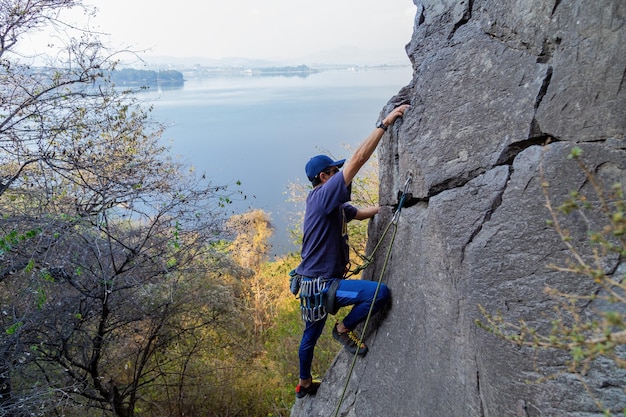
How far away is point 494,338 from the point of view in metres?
2.73

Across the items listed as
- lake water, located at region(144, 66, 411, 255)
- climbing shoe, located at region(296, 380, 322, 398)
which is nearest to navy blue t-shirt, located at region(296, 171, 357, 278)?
climbing shoe, located at region(296, 380, 322, 398)

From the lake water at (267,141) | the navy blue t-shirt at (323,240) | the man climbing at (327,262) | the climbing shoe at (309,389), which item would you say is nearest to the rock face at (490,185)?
the man climbing at (327,262)

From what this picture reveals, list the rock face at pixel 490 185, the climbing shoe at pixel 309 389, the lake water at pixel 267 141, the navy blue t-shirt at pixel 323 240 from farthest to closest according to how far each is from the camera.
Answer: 1. the lake water at pixel 267 141
2. the climbing shoe at pixel 309 389
3. the navy blue t-shirt at pixel 323 240
4. the rock face at pixel 490 185

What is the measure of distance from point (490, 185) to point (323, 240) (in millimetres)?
1573

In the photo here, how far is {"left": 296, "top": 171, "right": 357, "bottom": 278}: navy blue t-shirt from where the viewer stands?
3890 mm

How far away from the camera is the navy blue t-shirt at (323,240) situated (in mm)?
3890

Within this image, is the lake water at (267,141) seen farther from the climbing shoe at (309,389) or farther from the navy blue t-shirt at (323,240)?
the navy blue t-shirt at (323,240)

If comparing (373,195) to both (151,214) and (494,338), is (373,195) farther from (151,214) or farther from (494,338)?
(494,338)

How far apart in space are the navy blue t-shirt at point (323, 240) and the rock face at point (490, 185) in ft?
1.58

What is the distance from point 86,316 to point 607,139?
6687mm

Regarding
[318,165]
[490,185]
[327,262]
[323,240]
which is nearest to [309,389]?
[327,262]

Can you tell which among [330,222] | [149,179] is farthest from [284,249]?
[330,222]

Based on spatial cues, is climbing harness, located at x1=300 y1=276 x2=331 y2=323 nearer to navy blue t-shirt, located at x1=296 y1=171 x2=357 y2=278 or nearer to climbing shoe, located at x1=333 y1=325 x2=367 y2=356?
navy blue t-shirt, located at x1=296 y1=171 x2=357 y2=278

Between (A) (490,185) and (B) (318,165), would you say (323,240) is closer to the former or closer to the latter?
(B) (318,165)
